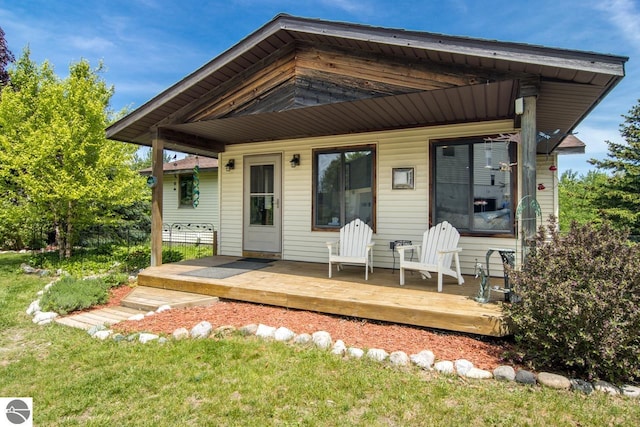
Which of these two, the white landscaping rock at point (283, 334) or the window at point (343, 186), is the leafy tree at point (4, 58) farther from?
the white landscaping rock at point (283, 334)

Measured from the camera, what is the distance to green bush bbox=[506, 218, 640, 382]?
2.52 meters

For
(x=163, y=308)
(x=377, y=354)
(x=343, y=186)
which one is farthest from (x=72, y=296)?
(x=343, y=186)

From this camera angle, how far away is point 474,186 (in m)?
5.30

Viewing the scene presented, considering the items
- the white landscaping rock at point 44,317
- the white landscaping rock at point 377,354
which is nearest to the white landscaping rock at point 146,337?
the white landscaping rock at point 44,317

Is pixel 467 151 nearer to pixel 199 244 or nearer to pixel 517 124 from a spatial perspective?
pixel 517 124

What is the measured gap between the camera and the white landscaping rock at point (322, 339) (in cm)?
324

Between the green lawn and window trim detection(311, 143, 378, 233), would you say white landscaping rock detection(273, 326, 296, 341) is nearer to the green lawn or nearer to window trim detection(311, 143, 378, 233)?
the green lawn

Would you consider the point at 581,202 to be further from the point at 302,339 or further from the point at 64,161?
the point at 64,161

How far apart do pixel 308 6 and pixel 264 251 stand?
6527 mm

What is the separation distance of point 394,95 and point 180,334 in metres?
3.37

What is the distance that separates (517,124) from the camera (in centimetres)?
491

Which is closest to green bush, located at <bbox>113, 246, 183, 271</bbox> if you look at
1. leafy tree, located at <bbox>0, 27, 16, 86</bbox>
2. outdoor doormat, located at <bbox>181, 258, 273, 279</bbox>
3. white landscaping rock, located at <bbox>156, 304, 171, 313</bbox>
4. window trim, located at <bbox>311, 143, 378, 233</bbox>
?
outdoor doormat, located at <bbox>181, 258, 273, 279</bbox>

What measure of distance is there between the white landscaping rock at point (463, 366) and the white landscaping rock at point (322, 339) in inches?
42.5

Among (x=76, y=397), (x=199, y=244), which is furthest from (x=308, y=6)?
(x=76, y=397)
